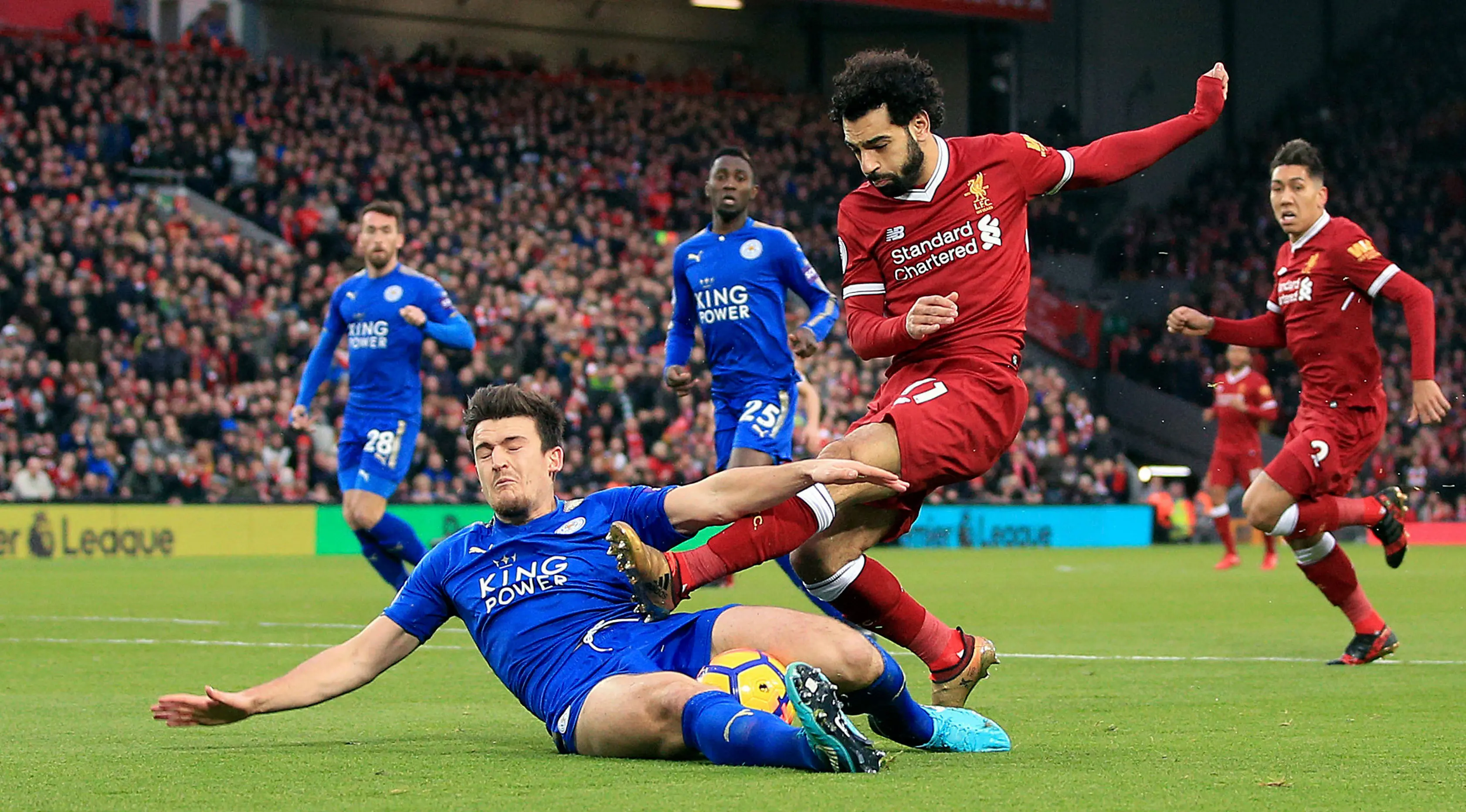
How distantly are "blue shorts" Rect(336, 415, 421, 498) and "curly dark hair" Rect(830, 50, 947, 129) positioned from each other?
637 centimetres

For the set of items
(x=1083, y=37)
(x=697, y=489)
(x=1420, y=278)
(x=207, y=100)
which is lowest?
(x=697, y=489)

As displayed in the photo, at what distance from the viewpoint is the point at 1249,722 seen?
614 cm

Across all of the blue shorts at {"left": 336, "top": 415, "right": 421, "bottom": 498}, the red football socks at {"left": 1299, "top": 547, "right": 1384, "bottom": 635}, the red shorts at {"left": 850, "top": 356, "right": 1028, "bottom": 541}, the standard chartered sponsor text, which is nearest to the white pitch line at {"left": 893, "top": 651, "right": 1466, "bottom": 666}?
the red football socks at {"left": 1299, "top": 547, "right": 1384, "bottom": 635}

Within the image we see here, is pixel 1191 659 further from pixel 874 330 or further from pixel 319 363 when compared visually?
pixel 319 363

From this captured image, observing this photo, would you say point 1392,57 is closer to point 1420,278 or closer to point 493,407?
point 1420,278

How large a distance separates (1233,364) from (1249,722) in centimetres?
1285

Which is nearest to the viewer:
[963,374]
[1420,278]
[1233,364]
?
[963,374]

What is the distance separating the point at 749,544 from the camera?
544 centimetres

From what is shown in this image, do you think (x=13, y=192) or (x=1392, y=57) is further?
(x=1392, y=57)

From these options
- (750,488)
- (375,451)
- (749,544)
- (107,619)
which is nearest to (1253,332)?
(749,544)

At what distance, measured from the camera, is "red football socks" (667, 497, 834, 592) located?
522cm

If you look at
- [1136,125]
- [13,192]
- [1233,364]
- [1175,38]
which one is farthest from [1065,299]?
[13,192]

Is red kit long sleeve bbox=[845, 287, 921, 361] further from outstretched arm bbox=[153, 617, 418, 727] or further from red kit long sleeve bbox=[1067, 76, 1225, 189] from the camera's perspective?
outstretched arm bbox=[153, 617, 418, 727]

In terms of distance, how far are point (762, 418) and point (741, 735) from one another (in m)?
5.66
